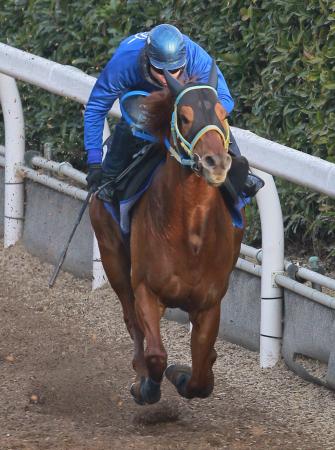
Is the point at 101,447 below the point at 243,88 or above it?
below

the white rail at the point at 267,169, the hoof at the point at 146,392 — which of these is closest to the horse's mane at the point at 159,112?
the white rail at the point at 267,169

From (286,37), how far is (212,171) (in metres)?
2.35

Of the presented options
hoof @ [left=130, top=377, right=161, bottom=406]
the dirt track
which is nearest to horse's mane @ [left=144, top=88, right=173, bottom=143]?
hoof @ [left=130, top=377, right=161, bottom=406]

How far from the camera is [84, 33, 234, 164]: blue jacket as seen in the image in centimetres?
620

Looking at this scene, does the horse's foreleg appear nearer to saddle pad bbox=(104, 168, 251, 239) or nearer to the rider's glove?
saddle pad bbox=(104, 168, 251, 239)

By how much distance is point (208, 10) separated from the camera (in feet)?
26.5

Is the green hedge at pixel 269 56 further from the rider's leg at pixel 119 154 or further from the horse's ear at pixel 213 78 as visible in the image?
the horse's ear at pixel 213 78

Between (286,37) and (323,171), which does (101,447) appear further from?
(286,37)

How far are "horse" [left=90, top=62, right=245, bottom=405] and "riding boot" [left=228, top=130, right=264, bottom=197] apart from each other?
0.11 metres

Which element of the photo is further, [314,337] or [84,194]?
[84,194]

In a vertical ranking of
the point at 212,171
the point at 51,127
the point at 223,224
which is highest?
the point at 212,171

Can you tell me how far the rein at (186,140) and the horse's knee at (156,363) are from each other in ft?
3.12

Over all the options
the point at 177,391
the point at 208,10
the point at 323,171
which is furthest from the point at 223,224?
the point at 208,10

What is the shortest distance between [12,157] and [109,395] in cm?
265
